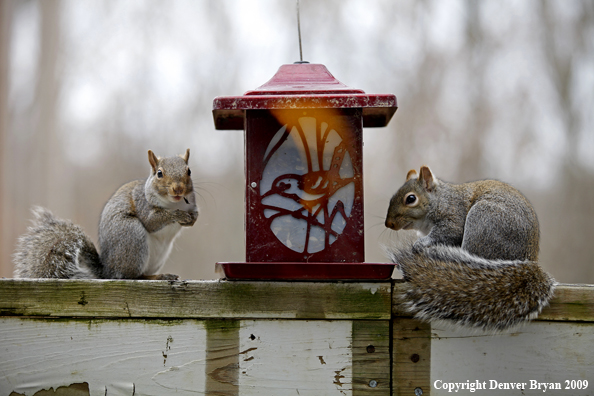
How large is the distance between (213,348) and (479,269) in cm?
80

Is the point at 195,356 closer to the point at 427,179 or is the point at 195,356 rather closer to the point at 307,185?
the point at 307,185

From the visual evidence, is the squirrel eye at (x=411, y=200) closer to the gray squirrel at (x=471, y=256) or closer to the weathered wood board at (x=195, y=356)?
→ the gray squirrel at (x=471, y=256)

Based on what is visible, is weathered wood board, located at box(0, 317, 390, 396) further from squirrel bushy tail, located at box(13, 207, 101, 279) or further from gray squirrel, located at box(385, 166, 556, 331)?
squirrel bushy tail, located at box(13, 207, 101, 279)

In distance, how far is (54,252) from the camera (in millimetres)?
1892

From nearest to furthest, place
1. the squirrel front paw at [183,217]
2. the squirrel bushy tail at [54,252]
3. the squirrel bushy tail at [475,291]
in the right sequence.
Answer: the squirrel bushy tail at [475,291]
the squirrel bushy tail at [54,252]
the squirrel front paw at [183,217]

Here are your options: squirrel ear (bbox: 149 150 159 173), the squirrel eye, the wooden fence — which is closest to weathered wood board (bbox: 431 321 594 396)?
the wooden fence

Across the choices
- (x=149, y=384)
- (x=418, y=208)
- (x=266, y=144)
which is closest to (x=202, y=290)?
(x=149, y=384)

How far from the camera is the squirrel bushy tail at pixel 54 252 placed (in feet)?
6.14

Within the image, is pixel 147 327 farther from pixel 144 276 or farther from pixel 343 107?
pixel 343 107

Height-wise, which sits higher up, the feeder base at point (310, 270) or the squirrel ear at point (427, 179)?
the squirrel ear at point (427, 179)

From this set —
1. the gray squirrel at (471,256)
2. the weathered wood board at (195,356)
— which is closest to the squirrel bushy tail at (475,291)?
the gray squirrel at (471,256)

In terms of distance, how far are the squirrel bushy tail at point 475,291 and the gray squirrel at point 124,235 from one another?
0.90 m

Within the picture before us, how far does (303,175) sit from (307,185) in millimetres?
34

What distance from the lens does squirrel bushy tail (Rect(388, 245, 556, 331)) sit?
146 centimetres
